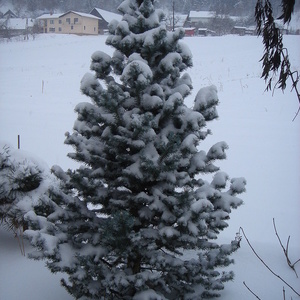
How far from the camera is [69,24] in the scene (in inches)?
1529

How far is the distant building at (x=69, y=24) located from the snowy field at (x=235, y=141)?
1224 centimetres

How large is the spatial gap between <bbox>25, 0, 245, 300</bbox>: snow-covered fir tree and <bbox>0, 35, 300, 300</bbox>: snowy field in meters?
1.00

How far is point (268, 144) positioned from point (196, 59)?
17.5 m

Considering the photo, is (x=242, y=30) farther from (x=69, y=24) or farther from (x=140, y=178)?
(x=140, y=178)

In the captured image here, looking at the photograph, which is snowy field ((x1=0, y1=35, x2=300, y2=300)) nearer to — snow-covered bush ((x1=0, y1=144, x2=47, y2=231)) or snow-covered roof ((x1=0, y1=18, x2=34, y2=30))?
snow-covered bush ((x1=0, y1=144, x2=47, y2=231))

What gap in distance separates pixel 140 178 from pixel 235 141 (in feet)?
25.0

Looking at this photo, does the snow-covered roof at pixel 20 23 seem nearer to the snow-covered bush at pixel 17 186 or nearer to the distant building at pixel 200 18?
the distant building at pixel 200 18

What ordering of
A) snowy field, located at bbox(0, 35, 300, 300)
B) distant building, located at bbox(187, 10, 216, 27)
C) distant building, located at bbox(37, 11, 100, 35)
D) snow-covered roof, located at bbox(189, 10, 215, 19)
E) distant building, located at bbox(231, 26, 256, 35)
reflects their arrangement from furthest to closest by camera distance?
distant building, located at bbox(231, 26, 256, 35) → distant building, located at bbox(187, 10, 216, 27) → snow-covered roof, located at bbox(189, 10, 215, 19) → distant building, located at bbox(37, 11, 100, 35) → snowy field, located at bbox(0, 35, 300, 300)

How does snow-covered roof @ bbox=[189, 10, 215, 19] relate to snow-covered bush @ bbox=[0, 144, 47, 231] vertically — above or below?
above

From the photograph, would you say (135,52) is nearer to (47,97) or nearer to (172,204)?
(172,204)

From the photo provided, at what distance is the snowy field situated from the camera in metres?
3.74

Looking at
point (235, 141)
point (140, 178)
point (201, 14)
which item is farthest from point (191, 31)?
point (140, 178)

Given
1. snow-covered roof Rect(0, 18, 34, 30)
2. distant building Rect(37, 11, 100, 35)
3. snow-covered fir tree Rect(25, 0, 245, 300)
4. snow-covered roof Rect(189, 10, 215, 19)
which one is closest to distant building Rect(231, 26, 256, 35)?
snow-covered roof Rect(189, 10, 215, 19)

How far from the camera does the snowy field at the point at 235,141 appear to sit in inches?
147
